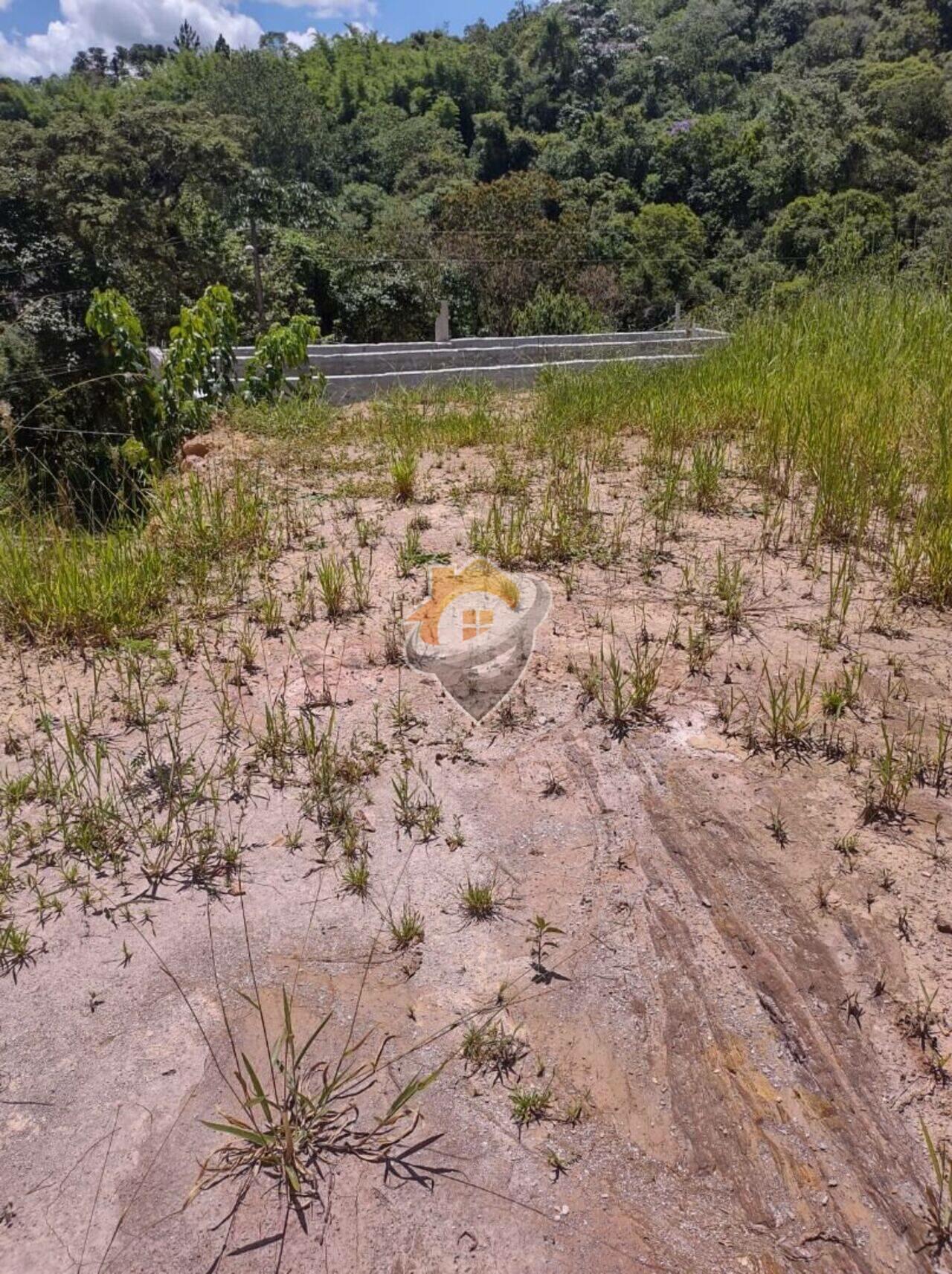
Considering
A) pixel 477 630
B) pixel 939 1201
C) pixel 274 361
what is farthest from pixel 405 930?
pixel 274 361

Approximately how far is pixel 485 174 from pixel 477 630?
141 ft

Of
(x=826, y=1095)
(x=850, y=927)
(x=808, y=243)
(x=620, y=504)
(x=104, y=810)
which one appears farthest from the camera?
(x=808, y=243)

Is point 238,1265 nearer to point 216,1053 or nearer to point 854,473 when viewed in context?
point 216,1053

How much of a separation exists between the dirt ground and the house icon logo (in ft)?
0.30

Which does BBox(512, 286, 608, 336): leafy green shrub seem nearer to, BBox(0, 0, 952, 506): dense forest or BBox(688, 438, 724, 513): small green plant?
BBox(0, 0, 952, 506): dense forest

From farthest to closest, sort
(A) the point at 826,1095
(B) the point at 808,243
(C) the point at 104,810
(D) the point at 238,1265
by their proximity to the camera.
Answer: (B) the point at 808,243 < (C) the point at 104,810 < (A) the point at 826,1095 < (D) the point at 238,1265

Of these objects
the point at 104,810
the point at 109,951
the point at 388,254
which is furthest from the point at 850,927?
the point at 388,254

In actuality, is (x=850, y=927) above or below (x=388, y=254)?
below

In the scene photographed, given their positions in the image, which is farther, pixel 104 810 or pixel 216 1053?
pixel 104 810

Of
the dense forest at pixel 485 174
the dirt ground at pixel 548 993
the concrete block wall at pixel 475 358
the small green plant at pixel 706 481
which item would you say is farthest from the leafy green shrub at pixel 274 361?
the dirt ground at pixel 548 993

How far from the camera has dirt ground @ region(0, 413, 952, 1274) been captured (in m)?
1.33

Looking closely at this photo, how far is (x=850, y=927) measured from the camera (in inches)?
70.5

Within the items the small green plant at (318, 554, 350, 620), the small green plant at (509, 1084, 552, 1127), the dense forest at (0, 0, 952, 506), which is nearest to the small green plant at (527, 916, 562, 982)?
the small green plant at (509, 1084, 552, 1127)

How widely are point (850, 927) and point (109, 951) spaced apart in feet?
5.09
